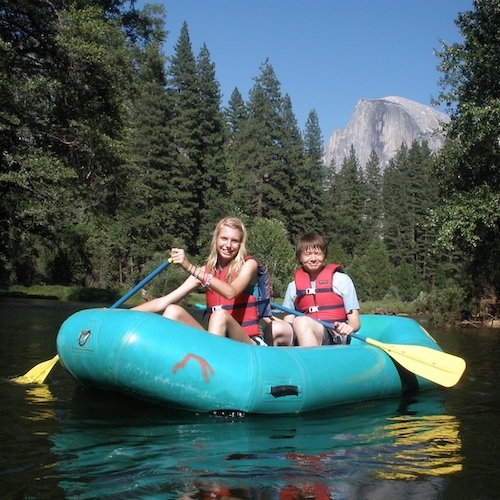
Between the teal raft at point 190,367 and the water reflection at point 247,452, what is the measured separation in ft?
0.37

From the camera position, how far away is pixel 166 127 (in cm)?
3562

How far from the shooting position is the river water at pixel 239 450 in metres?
2.41

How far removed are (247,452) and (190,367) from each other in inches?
31.1

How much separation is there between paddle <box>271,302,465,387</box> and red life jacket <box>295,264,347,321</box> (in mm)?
230

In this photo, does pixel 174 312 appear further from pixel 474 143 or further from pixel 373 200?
pixel 373 200

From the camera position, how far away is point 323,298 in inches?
197

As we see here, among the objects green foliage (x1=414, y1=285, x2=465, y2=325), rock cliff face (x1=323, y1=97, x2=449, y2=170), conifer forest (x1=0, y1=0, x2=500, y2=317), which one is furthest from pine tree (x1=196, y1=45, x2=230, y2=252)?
rock cliff face (x1=323, y1=97, x2=449, y2=170)

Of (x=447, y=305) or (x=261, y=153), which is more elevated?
(x=261, y=153)

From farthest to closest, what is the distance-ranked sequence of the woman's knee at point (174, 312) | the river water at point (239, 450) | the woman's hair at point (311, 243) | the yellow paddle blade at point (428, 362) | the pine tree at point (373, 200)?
the pine tree at point (373, 200) → the woman's hair at point (311, 243) → the yellow paddle blade at point (428, 362) → the woman's knee at point (174, 312) → the river water at point (239, 450)

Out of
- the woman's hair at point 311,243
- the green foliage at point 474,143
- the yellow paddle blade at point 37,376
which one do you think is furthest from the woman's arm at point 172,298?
the green foliage at point 474,143

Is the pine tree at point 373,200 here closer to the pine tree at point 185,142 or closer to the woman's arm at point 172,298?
the pine tree at point 185,142

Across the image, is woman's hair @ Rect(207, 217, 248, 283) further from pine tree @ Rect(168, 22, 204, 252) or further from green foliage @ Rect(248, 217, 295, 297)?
pine tree @ Rect(168, 22, 204, 252)

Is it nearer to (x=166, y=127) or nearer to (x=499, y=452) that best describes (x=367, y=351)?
(x=499, y=452)

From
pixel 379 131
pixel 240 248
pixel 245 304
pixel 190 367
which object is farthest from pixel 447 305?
pixel 379 131
